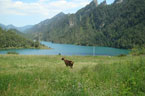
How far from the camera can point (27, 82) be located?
209 inches

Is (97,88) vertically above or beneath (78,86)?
beneath

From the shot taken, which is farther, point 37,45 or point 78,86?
point 37,45

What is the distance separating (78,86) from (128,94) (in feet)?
4.36

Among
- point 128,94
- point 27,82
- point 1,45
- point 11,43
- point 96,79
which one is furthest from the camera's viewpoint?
point 11,43

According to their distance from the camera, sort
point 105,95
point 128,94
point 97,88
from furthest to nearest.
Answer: point 97,88 → point 105,95 → point 128,94

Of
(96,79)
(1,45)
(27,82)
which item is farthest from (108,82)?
(1,45)

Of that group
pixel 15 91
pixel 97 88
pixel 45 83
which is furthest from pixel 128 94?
pixel 15 91

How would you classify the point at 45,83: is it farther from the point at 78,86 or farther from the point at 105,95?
the point at 105,95

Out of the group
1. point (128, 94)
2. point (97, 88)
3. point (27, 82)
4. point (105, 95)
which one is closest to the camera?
point (128, 94)

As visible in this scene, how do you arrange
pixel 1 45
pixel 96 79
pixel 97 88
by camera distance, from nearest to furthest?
pixel 97 88
pixel 96 79
pixel 1 45

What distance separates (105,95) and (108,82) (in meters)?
1.23

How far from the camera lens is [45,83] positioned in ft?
17.4

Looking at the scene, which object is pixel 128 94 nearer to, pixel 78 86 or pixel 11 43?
pixel 78 86

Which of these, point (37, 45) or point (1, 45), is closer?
point (1, 45)
